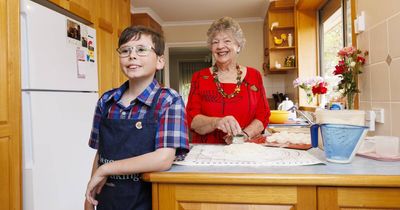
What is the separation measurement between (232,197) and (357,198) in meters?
0.30

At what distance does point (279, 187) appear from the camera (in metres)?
0.74

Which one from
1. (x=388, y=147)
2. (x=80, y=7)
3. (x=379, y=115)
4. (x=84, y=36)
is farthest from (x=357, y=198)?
(x=80, y=7)

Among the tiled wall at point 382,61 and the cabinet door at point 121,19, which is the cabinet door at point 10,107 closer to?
the cabinet door at point 121,19

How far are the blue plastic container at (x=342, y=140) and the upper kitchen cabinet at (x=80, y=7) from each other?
187 cm

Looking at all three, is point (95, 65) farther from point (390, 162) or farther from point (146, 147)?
point (390, 162)

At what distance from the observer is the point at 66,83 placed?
6.23ft

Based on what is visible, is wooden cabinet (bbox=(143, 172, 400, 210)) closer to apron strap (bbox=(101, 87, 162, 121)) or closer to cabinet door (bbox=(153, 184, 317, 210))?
cabinet door (bbox=(153, 184, 317, 210))

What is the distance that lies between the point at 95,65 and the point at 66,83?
449mm

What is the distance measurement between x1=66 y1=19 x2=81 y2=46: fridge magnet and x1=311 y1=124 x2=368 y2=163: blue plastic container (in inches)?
67.9

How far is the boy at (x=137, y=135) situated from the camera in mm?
794

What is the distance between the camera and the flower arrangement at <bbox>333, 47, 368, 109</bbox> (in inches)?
56.3

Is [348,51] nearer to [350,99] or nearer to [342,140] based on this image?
[350,99]

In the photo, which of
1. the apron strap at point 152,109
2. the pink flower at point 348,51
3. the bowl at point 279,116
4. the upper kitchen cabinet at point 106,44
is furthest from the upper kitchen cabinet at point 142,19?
the apron strap at point 152,109

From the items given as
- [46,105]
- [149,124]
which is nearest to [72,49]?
[46,105]
